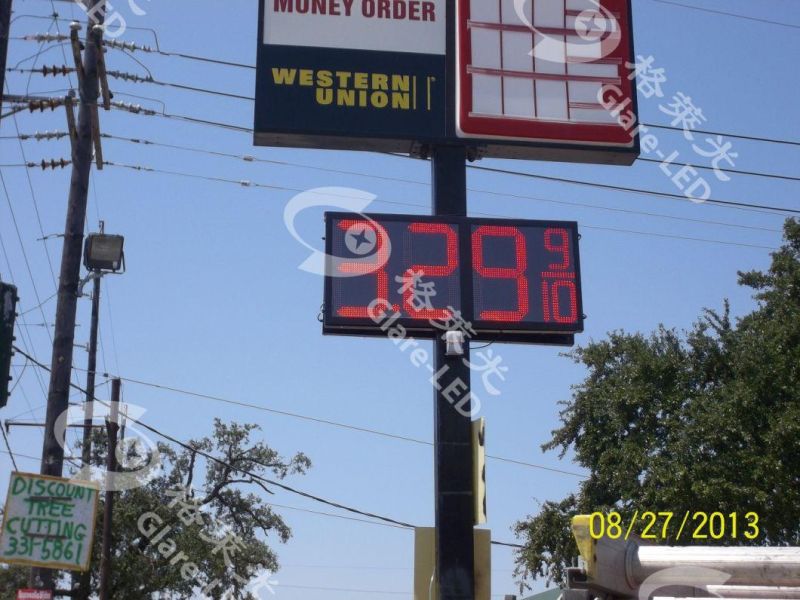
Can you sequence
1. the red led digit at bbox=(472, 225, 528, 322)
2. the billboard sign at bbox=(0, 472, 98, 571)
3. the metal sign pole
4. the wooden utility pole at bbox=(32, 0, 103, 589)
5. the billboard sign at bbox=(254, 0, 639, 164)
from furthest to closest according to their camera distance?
the wooden utility pole at bbox=(32, 0, 103, 589) < the billboard sign at bbox=(254, 0, 639, 164) < the billboard sign at bbox=(0, 472, 98, 571) < the red led digit at bbox=(472, 225, 528, 322) < the metal sign pole

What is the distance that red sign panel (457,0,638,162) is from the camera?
1488cm

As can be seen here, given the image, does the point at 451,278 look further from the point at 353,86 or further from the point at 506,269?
the point at 353,86

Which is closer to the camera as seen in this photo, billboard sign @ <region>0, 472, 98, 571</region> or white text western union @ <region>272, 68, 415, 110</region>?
billboard sign @ <region>0, 472, 98, 571</region>

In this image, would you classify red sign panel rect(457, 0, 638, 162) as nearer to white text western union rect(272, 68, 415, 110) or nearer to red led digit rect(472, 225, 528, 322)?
white text western union rect(272, 68, 415, 110)

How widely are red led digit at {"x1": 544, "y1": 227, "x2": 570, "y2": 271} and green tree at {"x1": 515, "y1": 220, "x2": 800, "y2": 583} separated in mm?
13843

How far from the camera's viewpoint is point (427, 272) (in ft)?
42.7


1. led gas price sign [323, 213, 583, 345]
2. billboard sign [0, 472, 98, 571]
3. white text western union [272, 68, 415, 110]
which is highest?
white text western union [272, 68, 415, 110]

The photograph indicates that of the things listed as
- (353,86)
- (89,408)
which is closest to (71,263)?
(353,86)

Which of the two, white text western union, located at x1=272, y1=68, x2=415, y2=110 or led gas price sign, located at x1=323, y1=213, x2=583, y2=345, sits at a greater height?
white text western union, located at x1=272, y1=68, x2=415, y2=110

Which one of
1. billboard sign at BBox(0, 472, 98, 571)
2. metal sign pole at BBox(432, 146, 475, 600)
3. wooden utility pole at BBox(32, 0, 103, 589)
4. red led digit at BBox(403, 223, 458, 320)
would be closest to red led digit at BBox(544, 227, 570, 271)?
red led digit at BBox(403, 223, 458, 320)

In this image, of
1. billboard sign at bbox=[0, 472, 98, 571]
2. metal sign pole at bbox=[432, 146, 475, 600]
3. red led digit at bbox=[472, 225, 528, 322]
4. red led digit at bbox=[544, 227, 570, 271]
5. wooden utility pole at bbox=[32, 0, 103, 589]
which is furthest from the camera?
wooden utility pole at bbox=[32, 0, 103, 589]

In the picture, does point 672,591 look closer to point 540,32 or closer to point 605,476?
point 540,32

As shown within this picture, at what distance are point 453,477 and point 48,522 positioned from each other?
16.6 ft

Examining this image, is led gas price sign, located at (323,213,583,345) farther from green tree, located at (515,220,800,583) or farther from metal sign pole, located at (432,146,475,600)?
green tree, located at (515,220,800,583)
